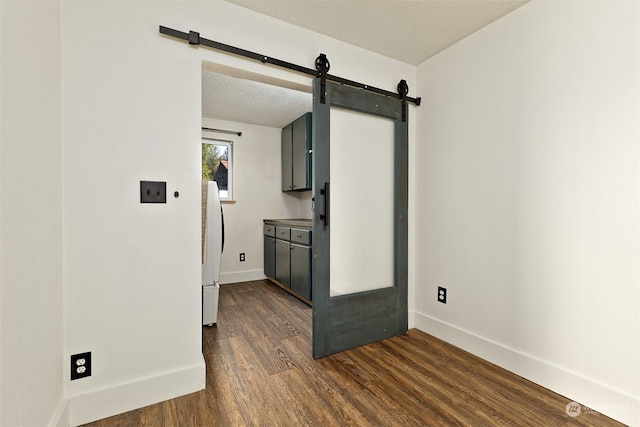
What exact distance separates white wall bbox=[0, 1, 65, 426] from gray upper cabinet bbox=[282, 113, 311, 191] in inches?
101

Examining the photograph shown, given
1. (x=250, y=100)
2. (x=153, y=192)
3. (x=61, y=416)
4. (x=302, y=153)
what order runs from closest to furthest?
(x=61, y=416), (x=153, y=192), (x=250, y=100), (x=302, y=153)

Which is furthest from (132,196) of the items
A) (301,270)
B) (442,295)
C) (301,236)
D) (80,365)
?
(442,295)

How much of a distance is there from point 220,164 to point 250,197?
0.61m

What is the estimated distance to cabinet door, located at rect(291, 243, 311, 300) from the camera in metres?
3.08

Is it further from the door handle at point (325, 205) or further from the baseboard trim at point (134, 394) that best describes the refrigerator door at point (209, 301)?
the door handle at point (325, 205)

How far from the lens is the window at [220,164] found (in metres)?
4.09

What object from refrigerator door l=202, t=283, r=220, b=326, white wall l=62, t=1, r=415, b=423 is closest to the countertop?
refrigerator door l=202, t=283, r=220, b=326

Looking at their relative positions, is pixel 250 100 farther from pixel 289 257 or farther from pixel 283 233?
pixel 289 257

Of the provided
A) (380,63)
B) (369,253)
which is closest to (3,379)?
(369,253)

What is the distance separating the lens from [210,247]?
2.55 meters

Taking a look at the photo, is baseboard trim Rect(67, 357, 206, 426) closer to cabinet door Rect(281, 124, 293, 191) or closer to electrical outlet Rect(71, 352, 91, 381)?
electrical outlet Rect(71, 352, 91, 381)

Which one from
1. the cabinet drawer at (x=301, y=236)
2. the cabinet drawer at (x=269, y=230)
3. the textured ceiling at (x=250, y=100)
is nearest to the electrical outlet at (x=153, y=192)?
the textured ceiling at (x=250, y=100)

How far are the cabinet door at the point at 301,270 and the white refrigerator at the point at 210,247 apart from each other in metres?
0.91

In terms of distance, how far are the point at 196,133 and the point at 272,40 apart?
2.60ft
